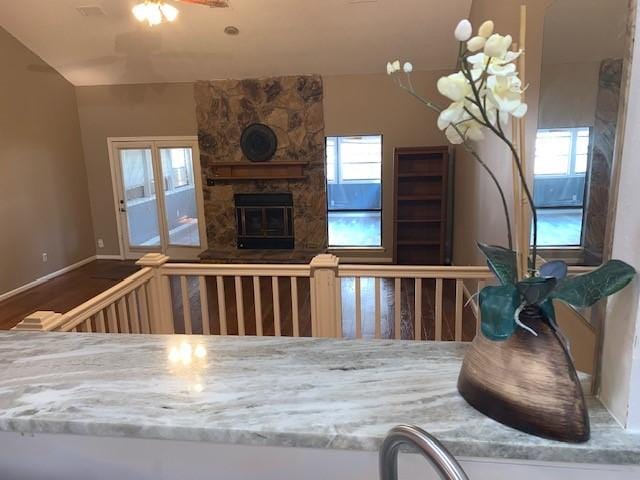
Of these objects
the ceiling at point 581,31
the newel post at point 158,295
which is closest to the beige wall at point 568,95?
the ceiling at point 581,31

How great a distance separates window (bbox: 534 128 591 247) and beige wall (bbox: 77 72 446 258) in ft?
13.5

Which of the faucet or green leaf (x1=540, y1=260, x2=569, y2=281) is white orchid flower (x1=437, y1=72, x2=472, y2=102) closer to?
green leaf (x1=540, y1=260, x2=569, y2=281)

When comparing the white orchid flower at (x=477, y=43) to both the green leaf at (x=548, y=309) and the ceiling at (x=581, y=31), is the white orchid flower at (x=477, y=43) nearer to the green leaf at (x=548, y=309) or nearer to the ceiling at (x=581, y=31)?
the green leaf at (x=548, y=309)

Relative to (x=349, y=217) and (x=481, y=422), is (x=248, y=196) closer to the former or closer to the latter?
(x=349, y=217)

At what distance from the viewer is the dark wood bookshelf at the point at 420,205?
241 inches

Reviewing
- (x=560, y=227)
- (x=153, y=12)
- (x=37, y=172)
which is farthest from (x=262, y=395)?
(x=37, y=172)

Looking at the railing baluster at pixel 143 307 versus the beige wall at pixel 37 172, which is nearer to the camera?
the railing baluster at pixel 143 307

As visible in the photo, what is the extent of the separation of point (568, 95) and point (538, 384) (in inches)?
Result: 69.2

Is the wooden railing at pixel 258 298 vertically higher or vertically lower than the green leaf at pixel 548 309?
lower

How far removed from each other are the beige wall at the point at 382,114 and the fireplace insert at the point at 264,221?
1344 mm

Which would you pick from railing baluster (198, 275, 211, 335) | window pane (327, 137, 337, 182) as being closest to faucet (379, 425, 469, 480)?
railing baluster (198, 275, 211, 335)

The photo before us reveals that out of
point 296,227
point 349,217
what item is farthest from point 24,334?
point 349,217

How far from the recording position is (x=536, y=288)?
740 mm

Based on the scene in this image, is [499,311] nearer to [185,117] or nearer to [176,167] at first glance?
[185,117]
